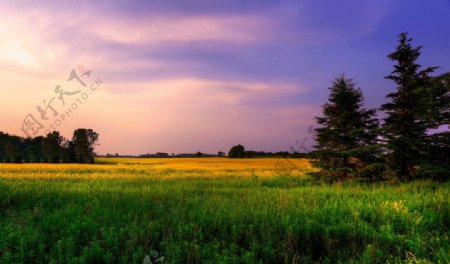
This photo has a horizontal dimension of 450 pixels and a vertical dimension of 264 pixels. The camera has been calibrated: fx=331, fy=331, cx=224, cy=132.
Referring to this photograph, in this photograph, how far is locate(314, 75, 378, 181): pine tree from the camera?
61.6ft

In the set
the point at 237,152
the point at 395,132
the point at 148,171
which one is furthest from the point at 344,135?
the point at 237,152

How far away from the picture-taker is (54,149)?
8681 cm

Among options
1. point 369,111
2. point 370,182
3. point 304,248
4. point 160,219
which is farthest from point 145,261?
point 369,111

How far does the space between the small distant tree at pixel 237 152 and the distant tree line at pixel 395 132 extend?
68714mm

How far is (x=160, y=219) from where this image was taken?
8.22m

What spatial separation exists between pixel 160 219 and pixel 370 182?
14.0 meters

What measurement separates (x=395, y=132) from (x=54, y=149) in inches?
3436

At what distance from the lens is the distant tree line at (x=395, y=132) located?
17344 millimetres

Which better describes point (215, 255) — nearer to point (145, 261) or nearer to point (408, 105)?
point (145, 261)

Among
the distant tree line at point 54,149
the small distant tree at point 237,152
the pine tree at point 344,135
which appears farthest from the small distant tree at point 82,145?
the pine tree at point 344,135

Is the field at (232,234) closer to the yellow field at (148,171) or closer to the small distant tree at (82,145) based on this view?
the yellow field at (148,171)

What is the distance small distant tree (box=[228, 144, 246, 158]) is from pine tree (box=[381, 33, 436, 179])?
69.8 meters

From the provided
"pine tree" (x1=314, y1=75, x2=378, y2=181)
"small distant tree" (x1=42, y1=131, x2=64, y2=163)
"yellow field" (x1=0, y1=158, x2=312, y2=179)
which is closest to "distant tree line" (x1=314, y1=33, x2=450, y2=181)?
"pine tree" (x1=314, y1=75, x2=378, y2=181)

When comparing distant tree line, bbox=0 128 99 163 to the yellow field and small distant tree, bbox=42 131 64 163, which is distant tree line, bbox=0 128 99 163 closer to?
small distant tree, bbox=42 131 64 163
